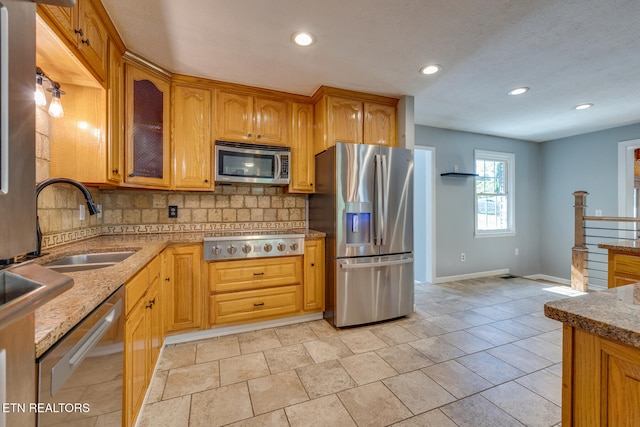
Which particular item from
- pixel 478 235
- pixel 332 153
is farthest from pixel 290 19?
pixel 478 235

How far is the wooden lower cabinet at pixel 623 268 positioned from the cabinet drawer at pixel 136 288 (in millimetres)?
3018

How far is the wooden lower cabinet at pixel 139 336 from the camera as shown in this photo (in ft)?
4.13

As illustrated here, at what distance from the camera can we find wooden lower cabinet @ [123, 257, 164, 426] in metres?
1.26

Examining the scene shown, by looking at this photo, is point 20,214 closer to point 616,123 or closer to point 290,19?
point 290,19

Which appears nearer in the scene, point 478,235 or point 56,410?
point 56,410

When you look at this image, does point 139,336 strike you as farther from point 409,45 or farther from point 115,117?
point 409,45

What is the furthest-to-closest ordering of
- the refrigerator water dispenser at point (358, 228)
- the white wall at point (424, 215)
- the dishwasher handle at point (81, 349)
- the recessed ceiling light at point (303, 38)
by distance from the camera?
the white wall at point (424, 215), the refrigerator water dispenser at point (358, 228), the recessed ceiling light at point (303, 38), the dishwasher handle at point (81, 349)

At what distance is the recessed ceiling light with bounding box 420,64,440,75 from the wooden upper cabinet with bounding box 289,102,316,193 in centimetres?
120

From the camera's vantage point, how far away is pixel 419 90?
9.37ft

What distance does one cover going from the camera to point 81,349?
829mm

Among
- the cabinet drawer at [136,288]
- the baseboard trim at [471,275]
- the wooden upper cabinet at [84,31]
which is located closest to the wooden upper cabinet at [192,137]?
the wooden upper cabinet at [84,31]

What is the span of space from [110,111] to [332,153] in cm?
175

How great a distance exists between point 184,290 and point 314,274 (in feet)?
3.94

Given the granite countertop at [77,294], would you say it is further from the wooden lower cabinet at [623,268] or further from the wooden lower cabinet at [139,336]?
the wooden lower cabinet at [623,268]
